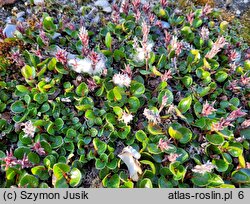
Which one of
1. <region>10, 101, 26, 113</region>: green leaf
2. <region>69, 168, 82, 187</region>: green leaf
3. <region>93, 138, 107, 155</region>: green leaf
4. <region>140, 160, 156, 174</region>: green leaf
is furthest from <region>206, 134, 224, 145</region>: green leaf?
<region>10, 101, 26, 113</region>: green leaf

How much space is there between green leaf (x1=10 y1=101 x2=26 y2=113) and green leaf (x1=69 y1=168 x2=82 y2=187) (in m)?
0.76

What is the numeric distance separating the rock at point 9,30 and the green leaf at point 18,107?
816mm

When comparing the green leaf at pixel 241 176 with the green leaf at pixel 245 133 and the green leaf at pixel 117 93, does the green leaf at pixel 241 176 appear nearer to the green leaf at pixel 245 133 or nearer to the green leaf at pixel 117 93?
the green leaf at pixel 245 133

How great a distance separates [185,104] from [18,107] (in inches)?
59.8

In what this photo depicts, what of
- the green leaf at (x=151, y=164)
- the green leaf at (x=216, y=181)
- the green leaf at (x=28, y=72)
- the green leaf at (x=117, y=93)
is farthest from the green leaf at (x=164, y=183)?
the green leaf at (x=28, y=72)

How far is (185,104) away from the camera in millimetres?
3008

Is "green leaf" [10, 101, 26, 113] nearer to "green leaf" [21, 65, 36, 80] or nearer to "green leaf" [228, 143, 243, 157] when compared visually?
"green leaf" [21, 65, 36, 80]

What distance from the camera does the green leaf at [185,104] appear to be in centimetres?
299

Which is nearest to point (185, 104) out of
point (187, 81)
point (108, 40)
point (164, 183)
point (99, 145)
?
point (187, 81)

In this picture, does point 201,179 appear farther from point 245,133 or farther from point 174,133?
point 245,133

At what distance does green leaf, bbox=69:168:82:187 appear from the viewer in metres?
2.65

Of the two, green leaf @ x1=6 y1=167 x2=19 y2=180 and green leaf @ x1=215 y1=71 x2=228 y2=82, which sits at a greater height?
green leaf @ x1=215 y1=71 x2=228 y2=82
